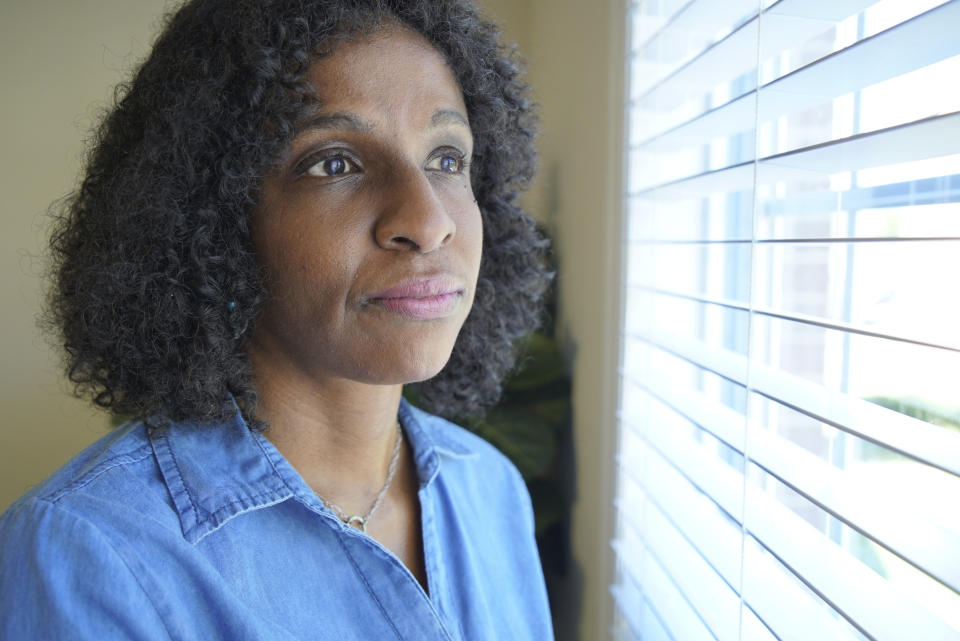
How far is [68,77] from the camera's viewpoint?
2277mm

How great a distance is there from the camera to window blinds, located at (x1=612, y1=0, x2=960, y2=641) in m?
0.56

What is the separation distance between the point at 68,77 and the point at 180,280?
193 cm

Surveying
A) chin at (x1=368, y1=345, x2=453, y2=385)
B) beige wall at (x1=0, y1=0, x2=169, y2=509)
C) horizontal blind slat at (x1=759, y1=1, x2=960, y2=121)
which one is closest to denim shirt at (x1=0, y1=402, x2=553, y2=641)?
chin at (x1=368, y1=345, x2=453, y2=385)

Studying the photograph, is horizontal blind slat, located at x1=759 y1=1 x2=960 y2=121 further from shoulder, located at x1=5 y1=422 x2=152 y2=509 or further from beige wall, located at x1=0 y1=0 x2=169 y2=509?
beige wall, located at x1=0 y1=0 x2=169 y2=509

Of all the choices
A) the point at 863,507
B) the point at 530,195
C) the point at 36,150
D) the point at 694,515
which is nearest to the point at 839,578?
the point at 863,507

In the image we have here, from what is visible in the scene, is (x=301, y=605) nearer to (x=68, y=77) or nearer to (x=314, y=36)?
(x=314, y=36)

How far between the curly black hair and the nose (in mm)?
157

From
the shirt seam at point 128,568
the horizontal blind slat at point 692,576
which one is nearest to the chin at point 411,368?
the shirt seam at point 128,568

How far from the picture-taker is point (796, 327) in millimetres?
949

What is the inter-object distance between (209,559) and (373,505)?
11.9 inches

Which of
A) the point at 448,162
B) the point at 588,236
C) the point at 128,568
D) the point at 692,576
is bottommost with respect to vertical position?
the point at 692,576

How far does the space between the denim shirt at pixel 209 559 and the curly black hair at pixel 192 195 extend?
0.09 metres

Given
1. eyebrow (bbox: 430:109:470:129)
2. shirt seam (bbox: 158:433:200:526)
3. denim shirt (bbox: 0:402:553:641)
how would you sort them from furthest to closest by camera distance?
eyebrow (bbox: 430:109:470:129)
shirt seam (bbox: 158:433:200:526)
denim shirt (bbox: 0:402:553:641)

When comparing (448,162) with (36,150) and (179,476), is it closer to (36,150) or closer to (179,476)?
(179,476)
